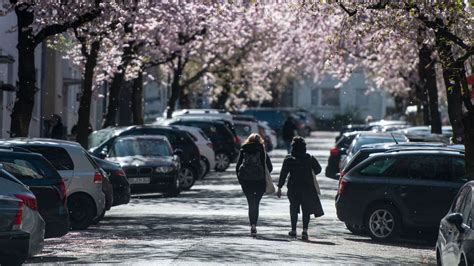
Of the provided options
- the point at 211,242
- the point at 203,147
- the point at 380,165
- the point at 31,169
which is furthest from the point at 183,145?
the point at 31,169

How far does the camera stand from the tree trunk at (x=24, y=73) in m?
25.1

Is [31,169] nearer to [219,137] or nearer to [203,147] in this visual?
[203,147]

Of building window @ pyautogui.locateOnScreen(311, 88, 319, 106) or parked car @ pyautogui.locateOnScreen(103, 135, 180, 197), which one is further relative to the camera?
building window @ pyautogui.locateOnScreen(311, 88, 319, 106)

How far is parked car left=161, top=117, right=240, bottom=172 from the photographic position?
40.8 m

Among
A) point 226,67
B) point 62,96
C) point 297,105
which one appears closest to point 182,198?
point 62,96

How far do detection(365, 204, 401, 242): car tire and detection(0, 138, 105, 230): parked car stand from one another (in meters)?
4.52

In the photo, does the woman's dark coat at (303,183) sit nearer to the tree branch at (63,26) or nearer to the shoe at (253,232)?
the shoe at (253,232)

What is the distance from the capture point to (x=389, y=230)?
2017 centimetres

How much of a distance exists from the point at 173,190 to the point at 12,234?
15.4 metres

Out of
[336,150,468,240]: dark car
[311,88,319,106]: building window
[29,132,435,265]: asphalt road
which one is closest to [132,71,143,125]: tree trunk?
[29,132,435,265]: asphalt road

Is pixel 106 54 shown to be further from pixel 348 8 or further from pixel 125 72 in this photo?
pixel 348 8

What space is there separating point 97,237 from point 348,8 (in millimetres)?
5565

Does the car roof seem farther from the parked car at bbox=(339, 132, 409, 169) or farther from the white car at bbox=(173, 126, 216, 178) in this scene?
the white car at bbox=(173, 126, 216, 178)

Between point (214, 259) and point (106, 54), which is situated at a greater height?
point (106, 54)
